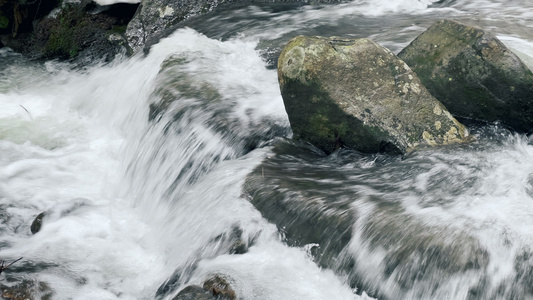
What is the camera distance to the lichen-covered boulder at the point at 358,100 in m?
4.60

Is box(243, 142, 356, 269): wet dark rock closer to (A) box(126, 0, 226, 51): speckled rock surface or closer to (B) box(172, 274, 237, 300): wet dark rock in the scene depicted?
(B) box(172, 274, 237, 300): wet dark rock

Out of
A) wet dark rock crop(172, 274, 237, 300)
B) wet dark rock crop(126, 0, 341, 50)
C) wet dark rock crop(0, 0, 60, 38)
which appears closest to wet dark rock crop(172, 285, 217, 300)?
wet dark rock crop(172, 274, 237, 300)

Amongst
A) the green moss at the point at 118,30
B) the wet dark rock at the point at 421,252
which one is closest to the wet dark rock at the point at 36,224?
the wet dark rock at the point at 421,252

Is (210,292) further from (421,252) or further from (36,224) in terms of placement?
(36,224)

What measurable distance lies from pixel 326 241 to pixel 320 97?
1.45m

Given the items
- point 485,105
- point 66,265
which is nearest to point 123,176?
point 66,265

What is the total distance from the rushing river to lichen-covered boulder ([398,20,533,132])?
0.19m

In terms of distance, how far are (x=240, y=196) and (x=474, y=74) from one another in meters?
2.33

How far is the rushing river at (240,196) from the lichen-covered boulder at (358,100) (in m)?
0.17

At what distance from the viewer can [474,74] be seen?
4.85 m

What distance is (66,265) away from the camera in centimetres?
427

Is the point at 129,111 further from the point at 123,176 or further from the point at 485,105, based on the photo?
the point at 485,105

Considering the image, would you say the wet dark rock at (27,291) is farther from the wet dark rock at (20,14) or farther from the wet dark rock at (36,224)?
the wet dark rock at (20,14)

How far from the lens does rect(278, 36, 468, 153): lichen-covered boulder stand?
4.60 m
